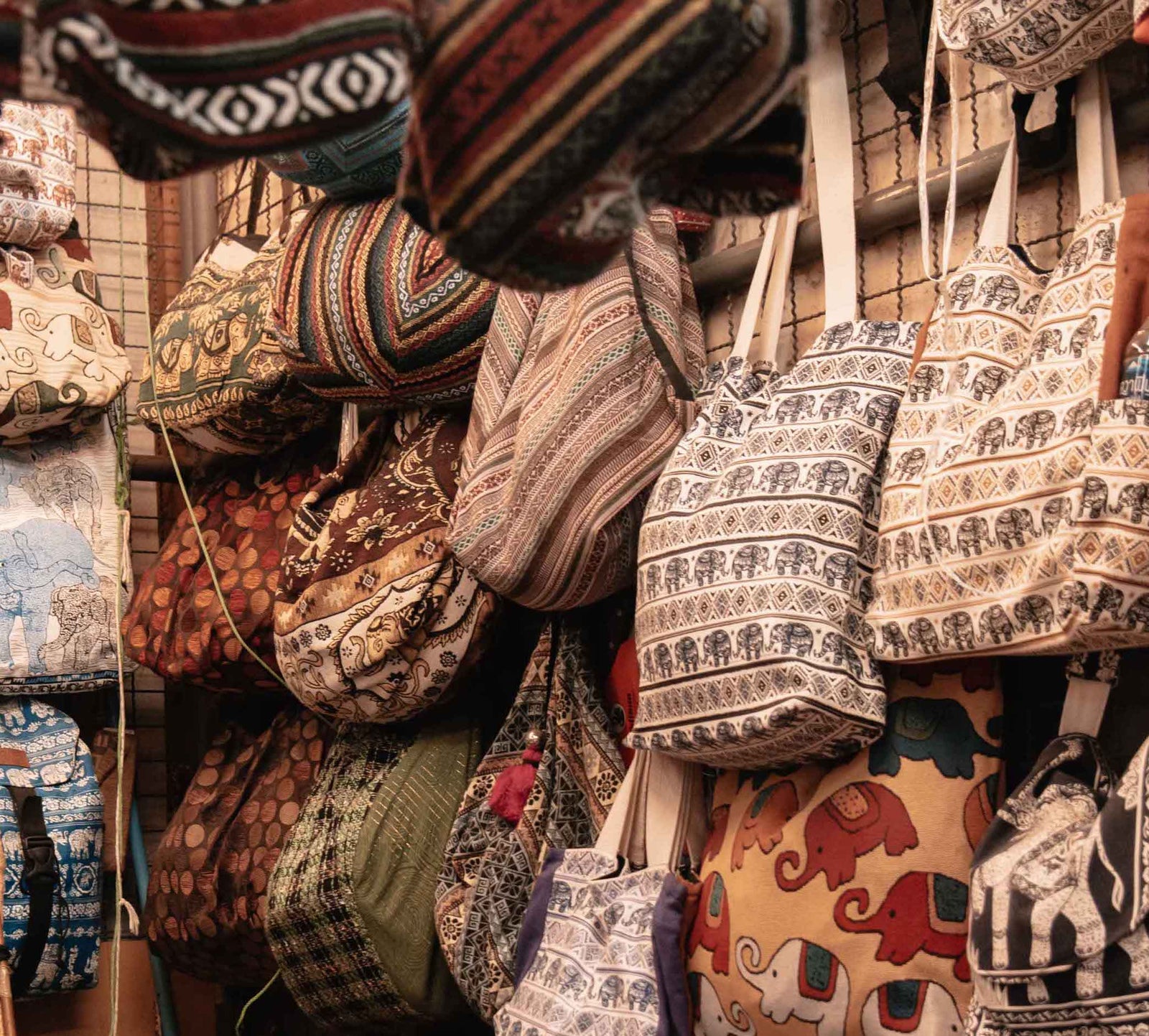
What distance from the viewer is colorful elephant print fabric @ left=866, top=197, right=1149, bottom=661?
970 millimetres

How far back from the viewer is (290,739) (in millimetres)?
2041

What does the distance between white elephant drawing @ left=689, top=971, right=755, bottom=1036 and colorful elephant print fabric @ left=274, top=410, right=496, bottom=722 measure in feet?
1.64

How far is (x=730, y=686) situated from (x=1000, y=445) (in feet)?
0.95

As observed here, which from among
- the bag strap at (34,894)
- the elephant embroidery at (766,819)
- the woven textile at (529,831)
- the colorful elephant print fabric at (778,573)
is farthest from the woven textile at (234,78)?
the bag strap at (34,894)

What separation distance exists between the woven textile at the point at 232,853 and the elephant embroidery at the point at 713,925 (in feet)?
2.40

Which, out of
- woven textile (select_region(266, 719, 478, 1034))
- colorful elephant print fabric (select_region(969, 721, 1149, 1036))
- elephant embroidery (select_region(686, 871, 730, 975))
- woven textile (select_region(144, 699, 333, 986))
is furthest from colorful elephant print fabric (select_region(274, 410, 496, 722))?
colorful elephant print fabric (select_region(969, 721, 1149, 1036))

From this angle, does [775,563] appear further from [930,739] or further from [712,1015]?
[712,1015]

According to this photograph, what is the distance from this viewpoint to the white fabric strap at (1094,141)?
3.93 ft

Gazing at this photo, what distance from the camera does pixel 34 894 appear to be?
2002 mm

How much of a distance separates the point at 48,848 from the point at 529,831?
804mm

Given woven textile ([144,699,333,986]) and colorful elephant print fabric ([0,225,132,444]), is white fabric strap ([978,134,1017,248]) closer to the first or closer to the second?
woven textile ([144,699,333,986])

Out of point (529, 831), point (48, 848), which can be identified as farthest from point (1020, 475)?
point (48, 848)

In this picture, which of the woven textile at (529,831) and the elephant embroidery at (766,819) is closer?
the elephant embroidery at (766,819)

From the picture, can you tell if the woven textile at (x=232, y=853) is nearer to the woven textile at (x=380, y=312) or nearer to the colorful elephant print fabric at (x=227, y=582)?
the colorful elephant print fabric at (x=227, y=582)
